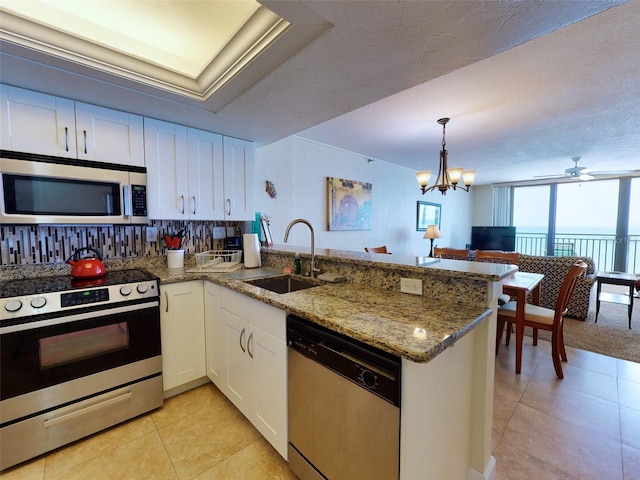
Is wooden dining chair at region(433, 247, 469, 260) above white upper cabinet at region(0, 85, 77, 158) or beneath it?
beneath

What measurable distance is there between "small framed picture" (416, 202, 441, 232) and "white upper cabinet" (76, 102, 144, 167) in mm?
5012

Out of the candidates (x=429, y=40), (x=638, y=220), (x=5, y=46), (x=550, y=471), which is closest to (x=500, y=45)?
(x=429, y=40)

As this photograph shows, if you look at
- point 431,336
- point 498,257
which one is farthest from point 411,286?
point 498,257

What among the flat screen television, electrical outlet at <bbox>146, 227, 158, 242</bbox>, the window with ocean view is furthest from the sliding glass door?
electrical outlet at <bbox>146, 227, 158, 242</bbox>

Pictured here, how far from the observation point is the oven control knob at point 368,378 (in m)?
0.94

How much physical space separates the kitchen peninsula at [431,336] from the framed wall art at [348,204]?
2258 millimetres

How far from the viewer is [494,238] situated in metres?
6.43

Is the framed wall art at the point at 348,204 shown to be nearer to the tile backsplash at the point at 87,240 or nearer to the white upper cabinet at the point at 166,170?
the tile backsplash at the point at 87,240

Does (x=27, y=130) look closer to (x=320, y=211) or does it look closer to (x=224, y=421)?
(x=224, y=421)

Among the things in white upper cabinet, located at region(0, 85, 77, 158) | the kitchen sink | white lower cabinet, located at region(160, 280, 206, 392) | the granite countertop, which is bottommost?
white lower cabinet, located at region(160, 280, 206, 392)

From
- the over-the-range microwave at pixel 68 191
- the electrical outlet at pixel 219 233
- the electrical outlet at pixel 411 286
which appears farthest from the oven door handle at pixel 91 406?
the electrical outlet at pixel 411 286

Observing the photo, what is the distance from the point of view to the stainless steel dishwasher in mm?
918

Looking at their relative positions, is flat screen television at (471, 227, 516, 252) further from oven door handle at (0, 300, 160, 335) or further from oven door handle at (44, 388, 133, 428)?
oven door handle at (44, 388, 133, 428)

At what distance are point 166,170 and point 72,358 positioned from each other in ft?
4.58
